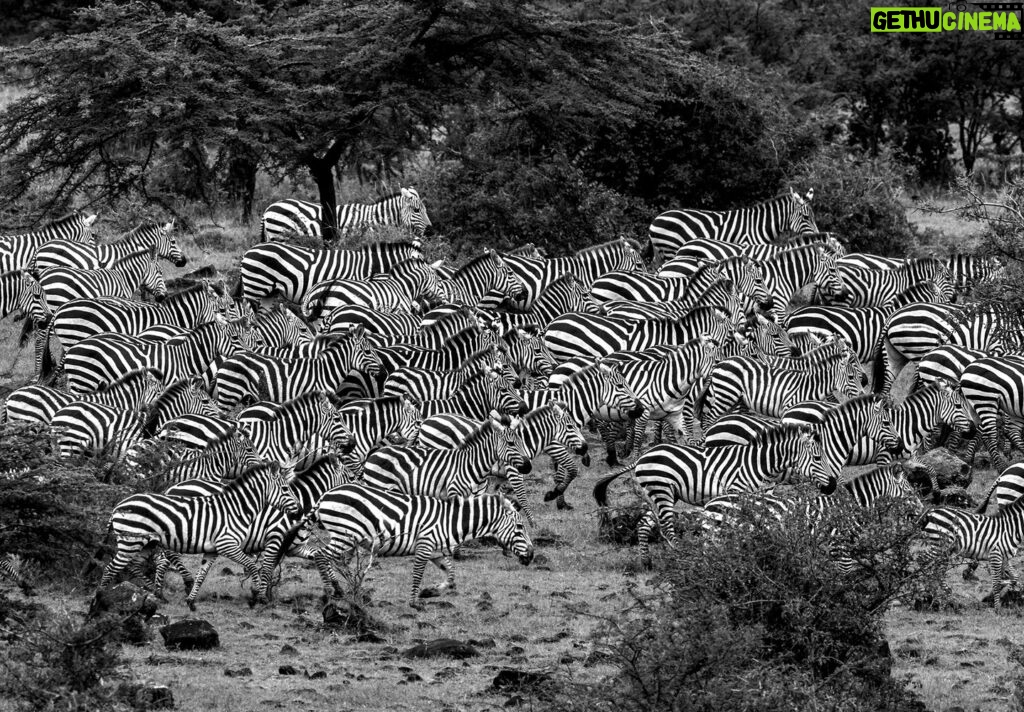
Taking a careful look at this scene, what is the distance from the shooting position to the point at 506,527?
579 inches

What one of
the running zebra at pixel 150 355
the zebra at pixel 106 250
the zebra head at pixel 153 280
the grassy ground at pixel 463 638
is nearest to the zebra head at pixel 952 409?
the grassy ground at pixel 463 638

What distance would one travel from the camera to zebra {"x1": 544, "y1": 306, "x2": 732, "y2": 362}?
21.2 m

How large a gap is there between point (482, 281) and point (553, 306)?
125 centimetres

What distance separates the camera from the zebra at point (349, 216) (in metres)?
26.8

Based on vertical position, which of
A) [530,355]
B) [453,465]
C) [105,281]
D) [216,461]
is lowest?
[216,461]

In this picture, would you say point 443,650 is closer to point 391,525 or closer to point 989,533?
point 391,525

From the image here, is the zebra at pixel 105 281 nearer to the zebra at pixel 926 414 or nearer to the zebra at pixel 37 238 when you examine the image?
the zebra at pixel 37 238

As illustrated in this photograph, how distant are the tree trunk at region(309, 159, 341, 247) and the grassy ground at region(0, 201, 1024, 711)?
1174 centimetres

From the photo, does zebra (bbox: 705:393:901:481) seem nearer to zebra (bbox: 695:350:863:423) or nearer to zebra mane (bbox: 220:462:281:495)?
zebra (bbox: 695:350:863:423)

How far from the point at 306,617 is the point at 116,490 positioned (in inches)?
103

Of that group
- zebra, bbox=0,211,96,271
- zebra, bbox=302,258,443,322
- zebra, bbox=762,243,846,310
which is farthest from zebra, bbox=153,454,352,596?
zebra, bbox=762,243,846,310

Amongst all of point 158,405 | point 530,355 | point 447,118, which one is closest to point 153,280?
point 530,355

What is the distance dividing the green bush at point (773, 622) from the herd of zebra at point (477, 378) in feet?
3.55

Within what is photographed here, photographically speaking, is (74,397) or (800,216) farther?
(800,216)
